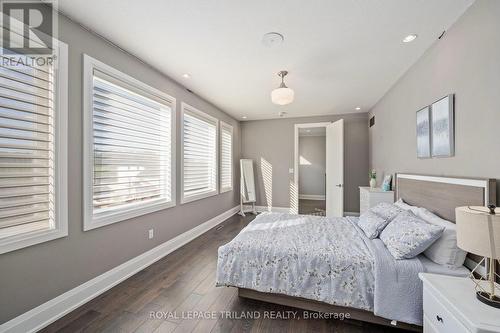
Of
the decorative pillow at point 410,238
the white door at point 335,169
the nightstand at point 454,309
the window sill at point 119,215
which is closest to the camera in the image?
the nightstand at point 454,309

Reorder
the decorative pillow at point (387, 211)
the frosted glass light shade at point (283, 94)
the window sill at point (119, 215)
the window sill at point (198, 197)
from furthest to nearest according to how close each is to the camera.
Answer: the window sill at point (198, 197) < the frosted glass light shade at point (283, 94) < the decorative pillow at point (387, 211) < the window sill at point (119, 215)

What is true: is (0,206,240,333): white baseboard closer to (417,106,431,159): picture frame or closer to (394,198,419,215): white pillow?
(394,198,419,215): white pillow

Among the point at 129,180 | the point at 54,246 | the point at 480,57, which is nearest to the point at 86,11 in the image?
the point at 129,180

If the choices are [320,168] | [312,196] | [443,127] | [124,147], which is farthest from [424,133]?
[312,196]

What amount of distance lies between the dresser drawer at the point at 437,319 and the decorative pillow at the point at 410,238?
323mm

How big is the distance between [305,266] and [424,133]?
2.04 metres

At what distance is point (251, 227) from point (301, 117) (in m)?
3.79

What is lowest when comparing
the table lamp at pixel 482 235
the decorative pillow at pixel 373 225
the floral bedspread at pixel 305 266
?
the floral bedspread at pixel 305 266

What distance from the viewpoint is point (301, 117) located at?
5.36 metres

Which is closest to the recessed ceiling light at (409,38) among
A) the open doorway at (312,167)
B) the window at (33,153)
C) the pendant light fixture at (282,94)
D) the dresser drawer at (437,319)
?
the pendant light fixture at (282,94)

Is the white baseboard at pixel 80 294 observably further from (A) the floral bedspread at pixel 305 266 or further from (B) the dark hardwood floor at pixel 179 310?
(A) the floral bedspread at pixel 305 266

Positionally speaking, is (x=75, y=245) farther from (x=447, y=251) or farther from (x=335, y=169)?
(x=335, y=169)

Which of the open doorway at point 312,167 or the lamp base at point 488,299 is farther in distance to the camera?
the open doorway at point 312,167

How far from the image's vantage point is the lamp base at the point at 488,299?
1.02m
